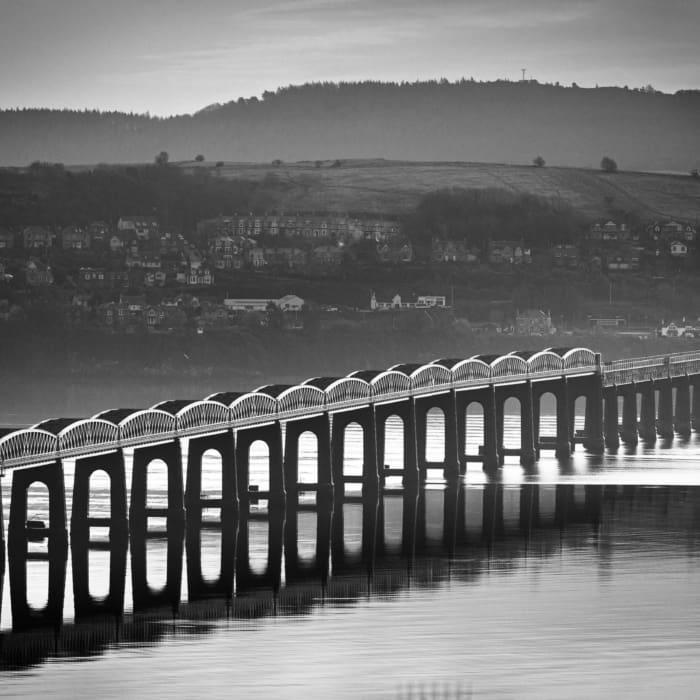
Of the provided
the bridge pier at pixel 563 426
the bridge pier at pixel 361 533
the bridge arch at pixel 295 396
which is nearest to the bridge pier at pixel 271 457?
the bridge arch at pixel 295 396

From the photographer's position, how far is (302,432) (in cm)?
11825

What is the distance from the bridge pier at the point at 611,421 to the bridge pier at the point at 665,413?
9507mm

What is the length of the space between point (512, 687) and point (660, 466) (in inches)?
3027

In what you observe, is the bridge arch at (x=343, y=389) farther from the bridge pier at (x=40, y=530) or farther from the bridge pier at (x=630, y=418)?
the bridge pier at (x=630, y=418)

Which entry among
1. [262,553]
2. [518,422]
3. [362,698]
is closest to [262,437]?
[262,553]

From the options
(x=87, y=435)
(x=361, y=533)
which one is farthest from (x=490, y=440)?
(x=87, y=435)

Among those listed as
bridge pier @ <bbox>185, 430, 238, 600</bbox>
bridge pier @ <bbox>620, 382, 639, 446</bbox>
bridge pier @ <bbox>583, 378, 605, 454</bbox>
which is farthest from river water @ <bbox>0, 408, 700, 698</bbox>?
bridge pier @ <bbox>620, 382, 639, 446</bbox>

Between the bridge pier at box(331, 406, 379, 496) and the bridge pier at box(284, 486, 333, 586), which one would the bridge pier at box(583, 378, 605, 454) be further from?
the bridge pier at box(284, 486, 333, 586)

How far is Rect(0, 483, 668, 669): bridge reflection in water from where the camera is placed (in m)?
78.6

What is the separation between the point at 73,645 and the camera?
74.8 meters

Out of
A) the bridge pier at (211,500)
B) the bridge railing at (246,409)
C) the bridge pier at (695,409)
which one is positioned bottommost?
the bridge pier at (695,409)

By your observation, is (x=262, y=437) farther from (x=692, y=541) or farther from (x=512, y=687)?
(x=512, y=687)

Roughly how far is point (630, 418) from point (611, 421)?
5.04 metres

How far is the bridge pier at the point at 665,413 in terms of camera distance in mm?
177625
